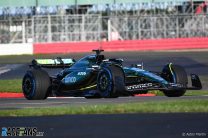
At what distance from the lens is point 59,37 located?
53.3 meters

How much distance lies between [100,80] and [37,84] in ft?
6.29

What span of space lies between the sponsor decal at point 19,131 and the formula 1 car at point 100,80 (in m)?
6.46

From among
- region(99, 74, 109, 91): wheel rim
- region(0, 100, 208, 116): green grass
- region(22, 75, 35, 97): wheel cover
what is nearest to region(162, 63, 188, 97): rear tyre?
region(99, 74, 109, 91): wheel rim

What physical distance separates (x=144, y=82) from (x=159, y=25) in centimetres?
3744

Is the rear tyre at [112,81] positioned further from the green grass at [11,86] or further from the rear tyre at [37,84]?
the green grass at [11,86]

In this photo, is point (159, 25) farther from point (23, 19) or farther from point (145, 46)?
point (23, 19)

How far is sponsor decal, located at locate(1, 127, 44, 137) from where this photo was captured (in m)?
9.48

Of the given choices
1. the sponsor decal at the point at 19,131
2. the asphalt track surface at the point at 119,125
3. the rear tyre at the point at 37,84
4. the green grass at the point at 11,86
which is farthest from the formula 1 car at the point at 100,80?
the sponsor decal at the point at 19,131

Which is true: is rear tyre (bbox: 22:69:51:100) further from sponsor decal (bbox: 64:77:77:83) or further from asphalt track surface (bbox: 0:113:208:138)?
asphalt track surface (bbox: 0:113:208:138)

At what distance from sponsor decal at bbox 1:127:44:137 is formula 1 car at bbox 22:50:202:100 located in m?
6.46

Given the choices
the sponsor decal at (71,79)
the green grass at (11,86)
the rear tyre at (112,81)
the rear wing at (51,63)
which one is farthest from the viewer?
the green grass at (11,86)

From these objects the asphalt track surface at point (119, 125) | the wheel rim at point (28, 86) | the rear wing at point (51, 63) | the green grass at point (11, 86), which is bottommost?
the green grass at point (11, 86)

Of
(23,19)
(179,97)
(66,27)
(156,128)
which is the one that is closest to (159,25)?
(66,27)

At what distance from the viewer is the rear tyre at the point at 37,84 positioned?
1783 cm
